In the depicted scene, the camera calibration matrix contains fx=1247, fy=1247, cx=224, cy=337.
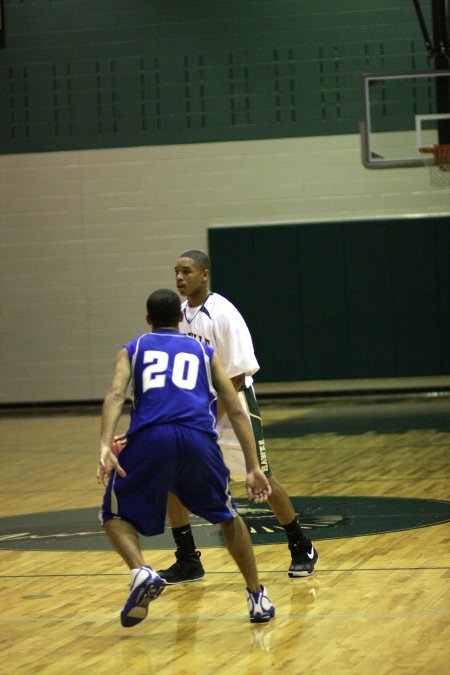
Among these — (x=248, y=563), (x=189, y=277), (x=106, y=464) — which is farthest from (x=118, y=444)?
(x=189, y=277)

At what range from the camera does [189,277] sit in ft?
23.3

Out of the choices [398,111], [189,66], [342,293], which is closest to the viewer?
[398,111]

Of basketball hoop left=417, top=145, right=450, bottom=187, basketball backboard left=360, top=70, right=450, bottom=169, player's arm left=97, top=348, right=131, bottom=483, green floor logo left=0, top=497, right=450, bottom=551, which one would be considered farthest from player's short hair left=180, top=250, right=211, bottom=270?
basketball backboard left=360, top=70, right=450, bottom=169

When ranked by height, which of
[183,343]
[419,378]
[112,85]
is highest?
[112,85]

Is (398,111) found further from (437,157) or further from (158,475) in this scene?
(158,475)

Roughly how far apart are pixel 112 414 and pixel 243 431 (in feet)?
2.09

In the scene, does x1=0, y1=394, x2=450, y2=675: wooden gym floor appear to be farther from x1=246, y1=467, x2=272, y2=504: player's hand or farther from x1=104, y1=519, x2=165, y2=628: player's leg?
x1=246, y1=467, x2=272, y2=504: player's hand

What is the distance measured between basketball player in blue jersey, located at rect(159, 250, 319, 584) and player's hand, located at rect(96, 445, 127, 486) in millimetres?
1581

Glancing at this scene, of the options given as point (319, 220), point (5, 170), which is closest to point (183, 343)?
point (319, 220)

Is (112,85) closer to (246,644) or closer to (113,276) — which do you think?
(113,276)

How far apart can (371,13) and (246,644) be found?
1391 centimetres

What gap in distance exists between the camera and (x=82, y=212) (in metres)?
18.9

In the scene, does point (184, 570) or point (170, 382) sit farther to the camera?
point (184, 570)

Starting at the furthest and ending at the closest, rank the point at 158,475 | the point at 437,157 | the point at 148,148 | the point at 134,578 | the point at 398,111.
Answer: the point at 148,148 < the point at 398,111 < the point at 437,157 < the point at 158,475 < the point at 134,578
